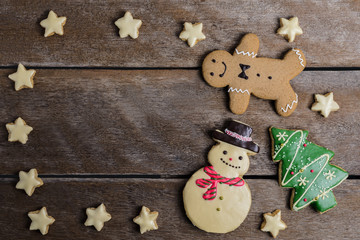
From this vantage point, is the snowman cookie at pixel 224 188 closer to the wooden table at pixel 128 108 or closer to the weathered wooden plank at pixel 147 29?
the wooden table at pixel 128 108

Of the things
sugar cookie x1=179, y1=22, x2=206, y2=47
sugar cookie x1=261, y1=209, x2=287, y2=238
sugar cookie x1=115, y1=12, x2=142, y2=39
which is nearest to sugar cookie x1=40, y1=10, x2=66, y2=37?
sugar cookie x1=115, y1=12, x2=142, y2=39

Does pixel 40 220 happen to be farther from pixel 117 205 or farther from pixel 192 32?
pixel 192 32

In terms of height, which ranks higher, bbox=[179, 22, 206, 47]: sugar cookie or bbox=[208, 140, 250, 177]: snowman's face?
bbox=[179, 22, 206, 47]: sugar cookie

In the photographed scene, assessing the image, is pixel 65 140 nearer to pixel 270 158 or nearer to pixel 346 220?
pixel 270 158

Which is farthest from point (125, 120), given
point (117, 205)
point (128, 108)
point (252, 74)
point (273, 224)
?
point (273, 224)

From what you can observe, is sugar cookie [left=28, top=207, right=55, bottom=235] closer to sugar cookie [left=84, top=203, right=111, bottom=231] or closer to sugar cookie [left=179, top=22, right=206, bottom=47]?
sugar cookie [left=84, top=203, right=111, bottom=231]
